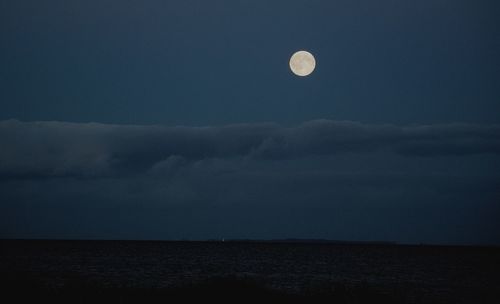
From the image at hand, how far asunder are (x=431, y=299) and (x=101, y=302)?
119 feet

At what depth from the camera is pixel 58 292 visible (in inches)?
1336

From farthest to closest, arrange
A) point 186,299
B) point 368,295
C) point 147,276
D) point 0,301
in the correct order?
point 147,276 → point 368,295 → point 186,299 → point 0,301

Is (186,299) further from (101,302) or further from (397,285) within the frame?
(397,285)

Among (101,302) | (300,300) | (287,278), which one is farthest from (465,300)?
(101,302)

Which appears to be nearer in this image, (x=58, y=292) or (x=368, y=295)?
(x=58, y=292)

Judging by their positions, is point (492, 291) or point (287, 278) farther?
point (287, 278)

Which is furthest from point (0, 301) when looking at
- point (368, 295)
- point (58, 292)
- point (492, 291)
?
point (492, 291)

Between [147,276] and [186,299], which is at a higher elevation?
[147,276]

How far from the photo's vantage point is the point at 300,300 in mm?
34500

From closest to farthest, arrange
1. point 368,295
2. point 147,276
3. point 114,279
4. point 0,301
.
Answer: point 0,301
point 368,295
point 114,279
point 147,276

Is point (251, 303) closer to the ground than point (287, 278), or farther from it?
closer to the ground

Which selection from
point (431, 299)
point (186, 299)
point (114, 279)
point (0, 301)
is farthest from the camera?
point (114, 279)

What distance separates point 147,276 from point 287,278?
18318 mm

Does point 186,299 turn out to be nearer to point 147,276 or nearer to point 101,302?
point 101,302
